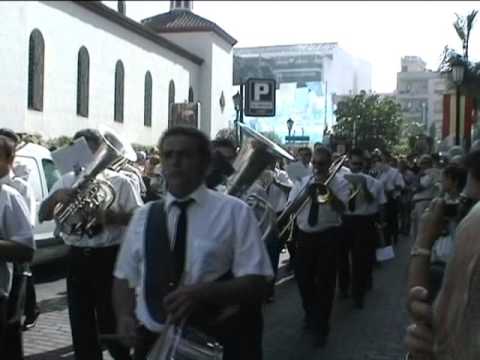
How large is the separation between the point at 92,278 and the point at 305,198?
2660 mm

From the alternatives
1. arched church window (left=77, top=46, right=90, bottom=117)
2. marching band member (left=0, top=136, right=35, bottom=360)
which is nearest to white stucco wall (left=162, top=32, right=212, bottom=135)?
arched church window (left=77, top=46, right=90, bottom=117)

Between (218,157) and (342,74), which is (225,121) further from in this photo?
(342,74)

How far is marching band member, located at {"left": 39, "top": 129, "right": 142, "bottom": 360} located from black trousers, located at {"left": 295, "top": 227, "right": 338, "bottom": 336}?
268cm

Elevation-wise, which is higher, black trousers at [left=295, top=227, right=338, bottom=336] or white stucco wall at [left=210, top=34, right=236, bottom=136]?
white stucco wall at [left=210, top=34, right=236, bottom=136]

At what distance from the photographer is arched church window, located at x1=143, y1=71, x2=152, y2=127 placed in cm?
4778

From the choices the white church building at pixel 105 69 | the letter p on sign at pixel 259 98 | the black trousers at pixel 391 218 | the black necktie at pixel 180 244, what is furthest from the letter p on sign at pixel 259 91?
the white church building at pixel 105 69

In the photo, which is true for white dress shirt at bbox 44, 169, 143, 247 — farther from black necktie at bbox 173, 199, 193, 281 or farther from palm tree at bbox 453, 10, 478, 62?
palm tree at bbox 453, 10, 478, 62

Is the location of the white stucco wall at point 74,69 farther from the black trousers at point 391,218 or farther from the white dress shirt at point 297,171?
the white dress shirt at point 297,171

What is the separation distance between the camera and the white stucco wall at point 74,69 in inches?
1159

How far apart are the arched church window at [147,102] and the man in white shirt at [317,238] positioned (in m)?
40.1

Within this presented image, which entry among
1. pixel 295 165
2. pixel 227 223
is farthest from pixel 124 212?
pixel 295 165

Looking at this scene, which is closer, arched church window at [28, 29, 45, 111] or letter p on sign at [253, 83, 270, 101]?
letter p on sign at [253, 83, 270, 101]

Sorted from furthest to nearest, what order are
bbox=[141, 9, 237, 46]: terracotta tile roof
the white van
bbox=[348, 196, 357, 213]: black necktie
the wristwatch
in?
bbox=[141, 9, 237, 46]: terracotta tile roof
the white van
bbox=[348, 196, 357, 213]: black necktie
the wristwatch

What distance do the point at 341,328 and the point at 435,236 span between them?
6.22 metres
